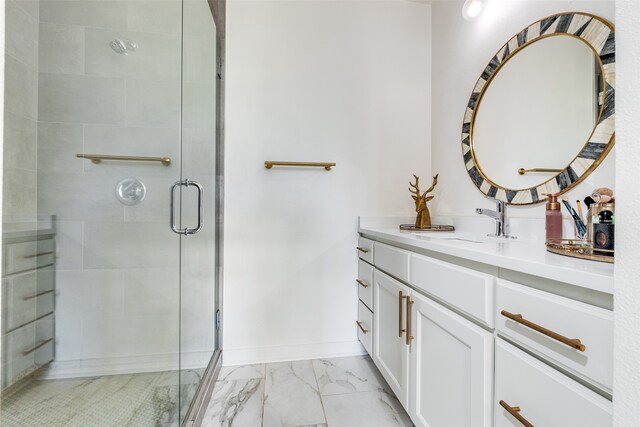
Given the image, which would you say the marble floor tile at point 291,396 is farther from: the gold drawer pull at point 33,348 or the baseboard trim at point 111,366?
the gold drawer pull at point 33,348

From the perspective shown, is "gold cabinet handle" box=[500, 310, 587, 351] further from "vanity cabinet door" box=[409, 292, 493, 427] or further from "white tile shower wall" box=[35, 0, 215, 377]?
"white tile shower wall" box=[35, 0, 215, 377]

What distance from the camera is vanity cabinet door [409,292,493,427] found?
798 mm

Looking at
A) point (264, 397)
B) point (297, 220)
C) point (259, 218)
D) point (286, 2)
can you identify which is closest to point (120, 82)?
point (259, 218)

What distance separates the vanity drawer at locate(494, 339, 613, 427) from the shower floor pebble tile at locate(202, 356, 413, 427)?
0.81 m

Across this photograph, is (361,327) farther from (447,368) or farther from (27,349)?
(27,349)

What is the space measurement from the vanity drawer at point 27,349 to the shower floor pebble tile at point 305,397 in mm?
863

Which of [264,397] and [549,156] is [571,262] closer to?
[549,156]

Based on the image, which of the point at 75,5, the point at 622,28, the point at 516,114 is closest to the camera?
the point at 622,28

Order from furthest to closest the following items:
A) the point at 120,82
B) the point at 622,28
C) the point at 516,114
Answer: the point at 516,114 → the point at 120,82 → the point at 622,28

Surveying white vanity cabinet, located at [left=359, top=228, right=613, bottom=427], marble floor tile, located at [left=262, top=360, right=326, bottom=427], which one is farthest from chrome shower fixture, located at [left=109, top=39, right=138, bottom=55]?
marble floor tile, located at [left=262, top=360, right=326, bottom=427]

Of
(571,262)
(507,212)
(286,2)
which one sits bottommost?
(571,262)

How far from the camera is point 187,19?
4.53 ft

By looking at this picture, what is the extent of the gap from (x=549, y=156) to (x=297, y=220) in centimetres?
137

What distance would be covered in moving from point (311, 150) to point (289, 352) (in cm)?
137
